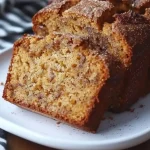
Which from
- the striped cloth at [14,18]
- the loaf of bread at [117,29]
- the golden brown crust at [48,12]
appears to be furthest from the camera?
the striped cloth at [14,18]

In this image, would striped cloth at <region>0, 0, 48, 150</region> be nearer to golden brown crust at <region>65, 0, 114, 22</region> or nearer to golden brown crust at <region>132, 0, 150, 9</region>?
golden brown crust at <region>65, 0, 114, 22</region>

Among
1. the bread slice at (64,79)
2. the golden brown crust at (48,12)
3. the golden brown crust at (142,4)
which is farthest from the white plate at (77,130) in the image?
the golden brown crust at (142,4)

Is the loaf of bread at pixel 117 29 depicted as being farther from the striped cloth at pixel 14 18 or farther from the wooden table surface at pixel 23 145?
the striped cloth at pixel 14 18

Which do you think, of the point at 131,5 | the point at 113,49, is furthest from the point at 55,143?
the point at 131,5

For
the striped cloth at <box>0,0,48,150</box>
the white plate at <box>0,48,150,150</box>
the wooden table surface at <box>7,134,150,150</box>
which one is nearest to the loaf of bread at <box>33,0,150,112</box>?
the white plate at <box>0,48,150,150</box>

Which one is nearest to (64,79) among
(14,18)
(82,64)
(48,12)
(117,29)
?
(82,64)

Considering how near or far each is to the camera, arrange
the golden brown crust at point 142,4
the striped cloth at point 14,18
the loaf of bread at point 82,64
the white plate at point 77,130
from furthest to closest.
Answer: the striped cloth at point 14,18, the golden brown crust at point 142,4, the loaf of bread at point 82,64, the white plate at point 77,130

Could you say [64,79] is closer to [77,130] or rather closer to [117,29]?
[77,130]

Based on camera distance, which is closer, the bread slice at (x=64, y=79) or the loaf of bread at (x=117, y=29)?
the bread slice at (x=64, y=79)
